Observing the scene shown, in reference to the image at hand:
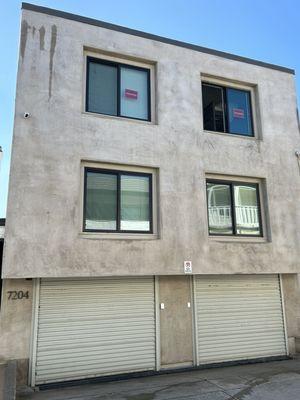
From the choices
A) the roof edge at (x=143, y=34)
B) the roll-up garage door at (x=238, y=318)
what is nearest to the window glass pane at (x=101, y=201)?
the roll-up garage door at (x=238, y=318)

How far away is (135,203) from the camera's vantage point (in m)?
10.9

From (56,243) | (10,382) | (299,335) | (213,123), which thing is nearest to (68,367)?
(10,382)

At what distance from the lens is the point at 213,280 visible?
11727mm

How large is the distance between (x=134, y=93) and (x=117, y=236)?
4526mm

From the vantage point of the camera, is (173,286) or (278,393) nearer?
(278,393)

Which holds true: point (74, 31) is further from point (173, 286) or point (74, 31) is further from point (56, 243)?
point (173, 286)

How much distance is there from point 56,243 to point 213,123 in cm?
653

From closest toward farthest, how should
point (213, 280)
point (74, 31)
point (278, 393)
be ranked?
1. point (278, 393)
2. point (74, 31)
3. point (213, 280)

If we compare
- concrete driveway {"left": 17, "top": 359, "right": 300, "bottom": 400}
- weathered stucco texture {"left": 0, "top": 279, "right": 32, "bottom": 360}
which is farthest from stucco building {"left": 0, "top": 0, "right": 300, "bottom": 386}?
concrete driveway {"left": 17, "top": 359, "right": 300, "bottom": 400}

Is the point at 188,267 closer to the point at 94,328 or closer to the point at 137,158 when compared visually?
the point at 94,328

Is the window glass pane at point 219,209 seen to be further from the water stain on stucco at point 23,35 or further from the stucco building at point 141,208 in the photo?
the water stain on stucco at point 23,35

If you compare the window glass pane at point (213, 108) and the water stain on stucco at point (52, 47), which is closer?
the water stain on stucco at point (52, 47)

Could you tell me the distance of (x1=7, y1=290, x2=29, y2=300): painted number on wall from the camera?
9.35 metres

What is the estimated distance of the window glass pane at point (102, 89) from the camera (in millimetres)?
11125
